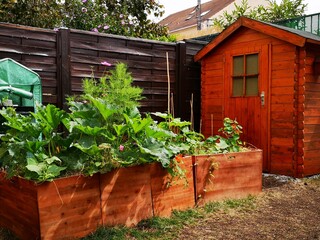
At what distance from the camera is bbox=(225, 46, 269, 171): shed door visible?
5.18 meters

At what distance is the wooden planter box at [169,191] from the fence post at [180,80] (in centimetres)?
278

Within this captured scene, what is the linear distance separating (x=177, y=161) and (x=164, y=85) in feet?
9.57

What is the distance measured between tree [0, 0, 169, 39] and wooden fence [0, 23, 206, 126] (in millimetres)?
3013

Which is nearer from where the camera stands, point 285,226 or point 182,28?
point 285,226

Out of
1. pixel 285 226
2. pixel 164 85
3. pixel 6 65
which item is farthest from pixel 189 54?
pixel 285 226

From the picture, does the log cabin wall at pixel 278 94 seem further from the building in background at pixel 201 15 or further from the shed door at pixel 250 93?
the building in background at pixel 201 15

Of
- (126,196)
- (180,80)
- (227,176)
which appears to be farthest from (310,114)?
(126,196)

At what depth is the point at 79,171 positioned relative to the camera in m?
2.65

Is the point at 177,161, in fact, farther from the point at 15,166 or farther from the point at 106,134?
the point at 15,166

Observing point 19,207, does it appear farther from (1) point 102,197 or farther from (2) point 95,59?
(2) point 95,59

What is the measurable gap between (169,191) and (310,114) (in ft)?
8.62

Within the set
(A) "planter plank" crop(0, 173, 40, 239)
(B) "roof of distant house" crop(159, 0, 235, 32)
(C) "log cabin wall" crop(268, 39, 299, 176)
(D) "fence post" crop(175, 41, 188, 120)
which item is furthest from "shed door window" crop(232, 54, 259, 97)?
(B) "roof of distant house" crop(159, 0, 235, 32)

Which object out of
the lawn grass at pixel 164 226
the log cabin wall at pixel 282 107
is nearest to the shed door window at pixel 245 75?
the log cabin wall at pixel 282 107

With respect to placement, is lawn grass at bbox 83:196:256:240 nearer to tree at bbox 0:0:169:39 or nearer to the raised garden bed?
the raised garden bed
